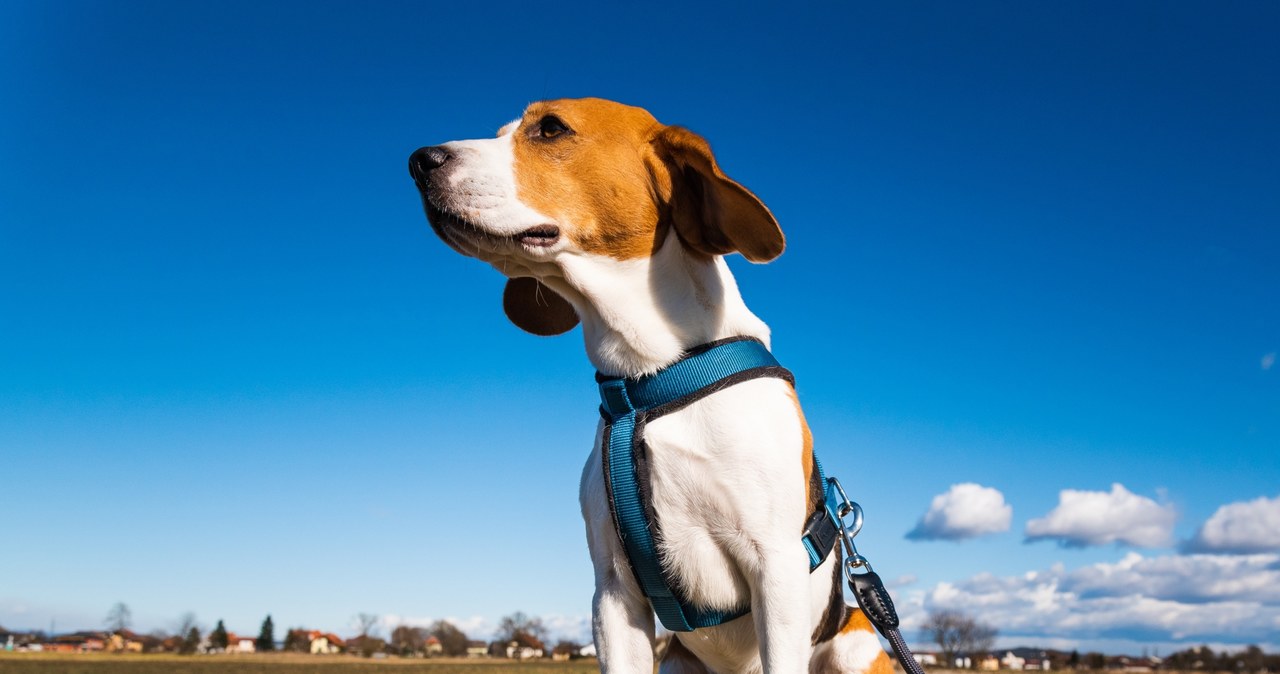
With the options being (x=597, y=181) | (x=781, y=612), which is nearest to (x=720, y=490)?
(x=781, y=612)

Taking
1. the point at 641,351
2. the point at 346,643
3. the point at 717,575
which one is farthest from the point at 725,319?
the point at 346,643

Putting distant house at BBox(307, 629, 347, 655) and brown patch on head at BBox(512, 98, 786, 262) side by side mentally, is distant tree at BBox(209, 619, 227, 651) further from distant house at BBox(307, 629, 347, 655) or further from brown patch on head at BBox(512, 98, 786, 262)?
brown patch on head at BBox(512, 98, 786, 262)

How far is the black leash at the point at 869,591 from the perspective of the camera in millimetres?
5387

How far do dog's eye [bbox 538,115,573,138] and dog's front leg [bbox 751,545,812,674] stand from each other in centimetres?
233

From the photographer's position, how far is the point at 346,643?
429 ft

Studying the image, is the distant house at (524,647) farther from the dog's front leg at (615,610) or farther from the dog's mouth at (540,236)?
the dog's mouth at (540,236)

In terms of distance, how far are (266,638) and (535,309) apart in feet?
455

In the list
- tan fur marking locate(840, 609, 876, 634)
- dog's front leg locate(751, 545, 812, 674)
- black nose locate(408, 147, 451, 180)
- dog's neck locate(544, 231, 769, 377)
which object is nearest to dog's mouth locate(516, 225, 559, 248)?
dog's neck locate(544, 231, 769, 377)

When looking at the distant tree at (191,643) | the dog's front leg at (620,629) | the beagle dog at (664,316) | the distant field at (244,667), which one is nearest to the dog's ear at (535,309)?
the beagle dog at (664,316)

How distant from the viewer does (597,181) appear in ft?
15.7

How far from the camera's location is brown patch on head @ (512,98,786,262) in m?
4.72

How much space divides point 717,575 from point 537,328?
6.34 feet

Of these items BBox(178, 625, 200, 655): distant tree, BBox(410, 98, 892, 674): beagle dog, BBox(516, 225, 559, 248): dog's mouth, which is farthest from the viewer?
BBox(178, 625, 200, 655): distant tree

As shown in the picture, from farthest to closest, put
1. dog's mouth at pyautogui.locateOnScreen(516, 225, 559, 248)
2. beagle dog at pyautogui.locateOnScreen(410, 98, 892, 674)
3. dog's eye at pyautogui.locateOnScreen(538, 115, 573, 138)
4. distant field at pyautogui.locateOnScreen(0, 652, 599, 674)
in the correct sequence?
1. distant field at pyautogui.locateOnScreen(0, 652, 599, 674)
2. dog's eye at pyautogui.locateOnScreen(538, 115, 573, 138)
3. dog's mouth at pyautogui.locateOnScreen(516, 225, 559, 248)
4. beagle dog at pyautogui.locateOnScreen(410, 98, 892, 674)
